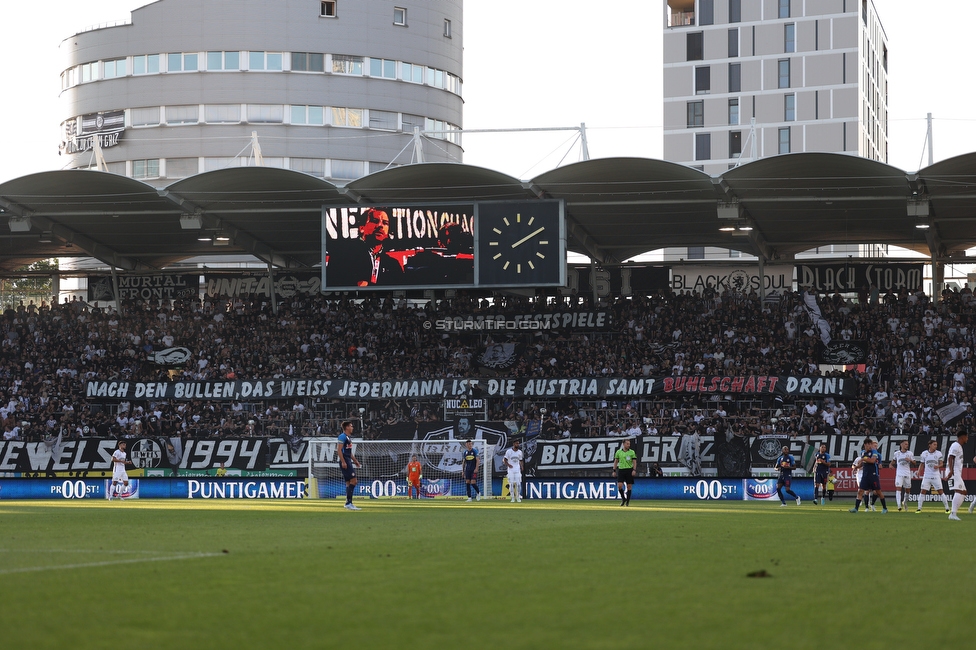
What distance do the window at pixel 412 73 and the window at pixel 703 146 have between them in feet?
104

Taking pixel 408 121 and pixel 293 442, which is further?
pixel 408 121

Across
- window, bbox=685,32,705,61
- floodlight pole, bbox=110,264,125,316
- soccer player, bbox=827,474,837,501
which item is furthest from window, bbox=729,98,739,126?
soccer player, bbox=827,474,837,501

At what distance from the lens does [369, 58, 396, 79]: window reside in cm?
7669

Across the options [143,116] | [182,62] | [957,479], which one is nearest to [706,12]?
[182,62]

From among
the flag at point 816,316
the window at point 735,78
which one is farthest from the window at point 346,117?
the flag at point 816,316

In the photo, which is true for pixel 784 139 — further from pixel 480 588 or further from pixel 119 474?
pixel 480 588

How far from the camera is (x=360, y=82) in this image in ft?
250

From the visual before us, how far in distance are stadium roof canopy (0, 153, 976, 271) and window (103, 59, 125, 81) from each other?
2715 cm

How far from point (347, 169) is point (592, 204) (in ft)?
121

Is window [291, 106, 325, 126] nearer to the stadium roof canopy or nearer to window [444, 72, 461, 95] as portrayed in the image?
window [444, 72, 461, 95]

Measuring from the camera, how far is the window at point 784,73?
96.5 meters

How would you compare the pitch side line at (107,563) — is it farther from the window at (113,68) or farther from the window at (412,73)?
the window at (113,68)

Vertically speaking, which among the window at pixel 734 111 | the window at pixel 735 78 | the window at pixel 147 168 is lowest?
the window at pixel 147 168

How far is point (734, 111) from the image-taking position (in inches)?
3863
